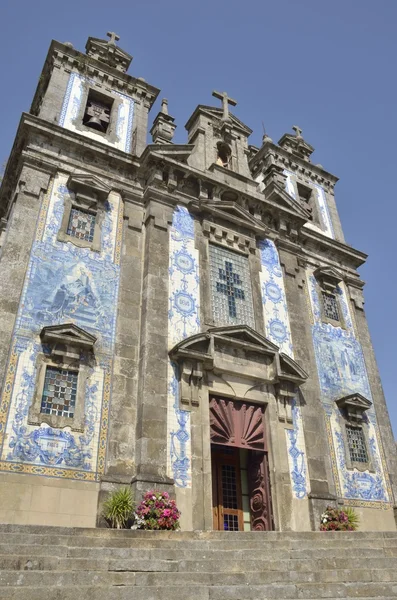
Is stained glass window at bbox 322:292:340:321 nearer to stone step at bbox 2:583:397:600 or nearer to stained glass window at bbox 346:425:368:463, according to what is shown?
stained glass window at bbox 346:425:368:463

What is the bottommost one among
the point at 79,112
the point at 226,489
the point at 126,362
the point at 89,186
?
the point at 226,489

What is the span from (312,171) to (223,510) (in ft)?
57.0

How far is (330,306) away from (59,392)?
1180 cm

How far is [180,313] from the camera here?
14.7 metres

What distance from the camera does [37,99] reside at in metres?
19.2

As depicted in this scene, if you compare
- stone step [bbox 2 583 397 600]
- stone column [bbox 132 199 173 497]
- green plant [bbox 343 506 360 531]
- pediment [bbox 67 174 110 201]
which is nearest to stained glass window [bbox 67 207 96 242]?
pediment [bbox 67 174 110 201]

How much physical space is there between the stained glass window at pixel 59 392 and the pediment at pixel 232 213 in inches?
301

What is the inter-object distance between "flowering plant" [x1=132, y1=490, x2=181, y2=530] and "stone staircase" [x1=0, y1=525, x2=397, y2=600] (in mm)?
2241

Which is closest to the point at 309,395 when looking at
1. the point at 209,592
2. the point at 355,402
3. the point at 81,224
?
the point at 355,402

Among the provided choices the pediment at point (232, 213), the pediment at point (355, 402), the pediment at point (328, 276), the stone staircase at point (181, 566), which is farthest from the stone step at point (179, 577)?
the pediment at point (328, 276)

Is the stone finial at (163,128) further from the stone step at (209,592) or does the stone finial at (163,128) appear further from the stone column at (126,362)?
the stone step at (209,592)

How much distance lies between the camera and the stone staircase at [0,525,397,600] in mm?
6445

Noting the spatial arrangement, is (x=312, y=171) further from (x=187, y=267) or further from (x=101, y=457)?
(x=101, y=457)

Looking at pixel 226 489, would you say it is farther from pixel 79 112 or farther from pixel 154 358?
pixel 79 112
